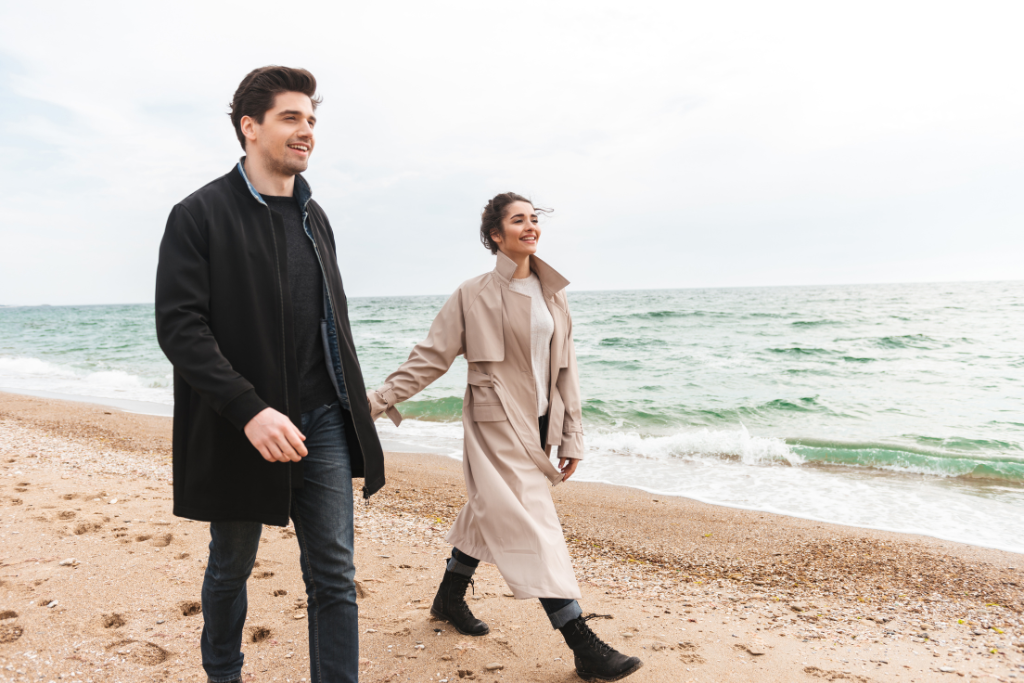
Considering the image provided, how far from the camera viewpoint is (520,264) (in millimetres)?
3051

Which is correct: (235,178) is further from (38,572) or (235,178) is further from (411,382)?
(38,572)

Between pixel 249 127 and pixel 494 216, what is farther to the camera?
pixel 494 216

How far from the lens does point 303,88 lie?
200 cm

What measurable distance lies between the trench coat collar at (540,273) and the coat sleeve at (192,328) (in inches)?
59.0

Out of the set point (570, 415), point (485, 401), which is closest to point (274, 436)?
point (485, 401)

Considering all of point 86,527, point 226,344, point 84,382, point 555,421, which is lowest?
point 84,382

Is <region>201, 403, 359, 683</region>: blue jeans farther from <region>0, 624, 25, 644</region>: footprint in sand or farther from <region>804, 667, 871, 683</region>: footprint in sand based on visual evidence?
<region>804, 667, 871, 683</region>: footprint in sand

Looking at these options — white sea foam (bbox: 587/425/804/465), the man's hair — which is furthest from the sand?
white sea foam (bbox: 587/425/804/465)

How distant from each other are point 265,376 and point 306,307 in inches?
11.9

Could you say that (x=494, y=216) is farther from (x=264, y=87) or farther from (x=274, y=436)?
(x=274, y=436)

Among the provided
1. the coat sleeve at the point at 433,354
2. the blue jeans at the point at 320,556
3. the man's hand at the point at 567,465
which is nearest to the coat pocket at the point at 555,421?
the man's hand at the point at 567,465

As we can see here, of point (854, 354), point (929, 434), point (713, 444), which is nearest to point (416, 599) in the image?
point (713, 444)

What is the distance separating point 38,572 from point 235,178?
9.56 feet

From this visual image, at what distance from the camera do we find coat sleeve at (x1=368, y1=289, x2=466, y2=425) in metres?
2.88
